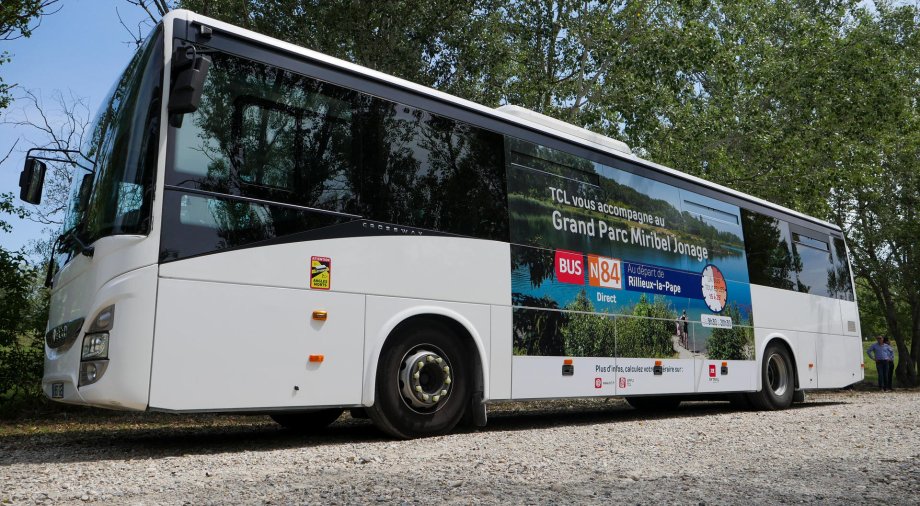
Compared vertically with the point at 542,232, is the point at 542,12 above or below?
above

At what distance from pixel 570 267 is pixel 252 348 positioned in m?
4.16

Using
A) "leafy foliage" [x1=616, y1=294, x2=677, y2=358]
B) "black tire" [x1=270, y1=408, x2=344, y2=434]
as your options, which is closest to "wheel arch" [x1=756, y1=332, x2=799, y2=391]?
"leafy foliage" [x1=616, y1=294, x2=677, y2=358]

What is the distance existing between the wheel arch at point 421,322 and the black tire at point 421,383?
0.19 ft

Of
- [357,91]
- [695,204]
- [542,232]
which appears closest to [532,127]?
[542,232]

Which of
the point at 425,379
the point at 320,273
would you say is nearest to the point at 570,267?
the point at 425,379

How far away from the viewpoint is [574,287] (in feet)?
30.0

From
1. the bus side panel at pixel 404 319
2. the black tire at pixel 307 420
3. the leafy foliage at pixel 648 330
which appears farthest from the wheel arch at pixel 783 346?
the black tire at pixel 307 420

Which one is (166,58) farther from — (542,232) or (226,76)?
(542,232)

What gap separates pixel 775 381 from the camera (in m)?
12.9

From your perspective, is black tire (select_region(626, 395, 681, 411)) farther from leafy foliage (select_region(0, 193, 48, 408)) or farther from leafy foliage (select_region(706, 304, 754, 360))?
leafy foliage (select_region(0, 193, 48, 408))

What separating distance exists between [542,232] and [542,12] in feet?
34.8

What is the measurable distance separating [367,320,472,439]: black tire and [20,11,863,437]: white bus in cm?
2

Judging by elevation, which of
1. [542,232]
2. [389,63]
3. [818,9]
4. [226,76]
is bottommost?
[542,232]

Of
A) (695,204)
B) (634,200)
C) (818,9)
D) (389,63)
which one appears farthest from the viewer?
(818,9)
